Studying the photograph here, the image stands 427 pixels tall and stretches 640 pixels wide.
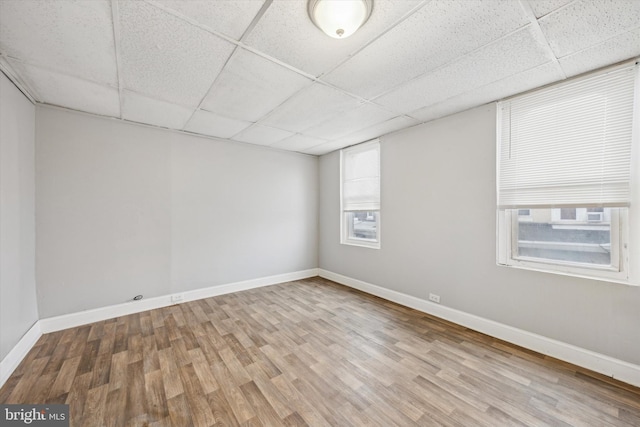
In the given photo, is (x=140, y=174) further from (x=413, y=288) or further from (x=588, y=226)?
Answer: (x=588, y=226)

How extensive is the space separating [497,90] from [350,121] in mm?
1625

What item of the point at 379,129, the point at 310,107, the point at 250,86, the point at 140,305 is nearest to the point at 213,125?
the point at 250,86

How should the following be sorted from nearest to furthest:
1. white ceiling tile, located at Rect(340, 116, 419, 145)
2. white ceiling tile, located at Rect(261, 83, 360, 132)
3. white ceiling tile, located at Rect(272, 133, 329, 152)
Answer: white ceiling tile, located at Rect(261, 83, 360, 132)
white ceiling tile, located at Rect(340, 116, 419, 145)
white ceiling tile, located at Rect(272, 133, 329, 152)

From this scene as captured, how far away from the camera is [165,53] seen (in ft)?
6.17

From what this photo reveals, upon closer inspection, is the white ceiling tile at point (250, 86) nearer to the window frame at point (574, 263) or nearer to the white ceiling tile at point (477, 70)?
the white ceiling tile at point (477, 70)

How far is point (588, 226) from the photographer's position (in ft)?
7.22

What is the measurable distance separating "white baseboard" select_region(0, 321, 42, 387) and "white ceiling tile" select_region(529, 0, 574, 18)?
4623 mm

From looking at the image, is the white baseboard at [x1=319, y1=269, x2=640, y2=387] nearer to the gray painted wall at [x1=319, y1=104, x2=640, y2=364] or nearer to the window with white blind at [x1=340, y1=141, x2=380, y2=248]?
the gray painted wall at [x1=319, y1=104, x2=640, y2=364]

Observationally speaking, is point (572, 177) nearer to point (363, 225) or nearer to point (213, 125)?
point (363, 225)

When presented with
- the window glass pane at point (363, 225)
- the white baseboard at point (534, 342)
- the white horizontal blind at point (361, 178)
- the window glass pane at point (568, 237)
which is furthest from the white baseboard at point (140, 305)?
the window glass pane at point (568, 237)

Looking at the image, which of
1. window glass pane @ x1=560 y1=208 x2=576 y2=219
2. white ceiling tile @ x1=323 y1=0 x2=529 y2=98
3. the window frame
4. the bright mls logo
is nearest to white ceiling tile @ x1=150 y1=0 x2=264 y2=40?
white ceiling tile @ x1=323 y1=0 x2=529 y2=98

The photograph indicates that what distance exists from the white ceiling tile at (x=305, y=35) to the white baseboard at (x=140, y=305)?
350cm

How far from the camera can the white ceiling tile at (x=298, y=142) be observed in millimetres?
4012

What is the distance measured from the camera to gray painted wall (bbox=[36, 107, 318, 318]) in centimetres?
285
